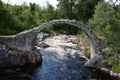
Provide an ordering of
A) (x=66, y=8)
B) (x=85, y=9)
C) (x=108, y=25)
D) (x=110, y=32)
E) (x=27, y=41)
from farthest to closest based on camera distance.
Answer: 1. (x=66, y=8)
2. (x=85, y=9)
3. (x=108, y=25)
4. (x=27, y=41)
5. (x=110, y=32)

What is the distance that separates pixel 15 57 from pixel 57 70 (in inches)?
261

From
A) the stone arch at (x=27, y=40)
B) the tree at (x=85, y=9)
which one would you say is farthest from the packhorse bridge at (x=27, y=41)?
the tree at (x=85, y=9)

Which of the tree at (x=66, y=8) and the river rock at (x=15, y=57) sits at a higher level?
the tree at (x=66, y=8)

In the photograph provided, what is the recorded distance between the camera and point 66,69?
39281mm

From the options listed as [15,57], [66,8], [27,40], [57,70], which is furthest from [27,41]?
[66,8]

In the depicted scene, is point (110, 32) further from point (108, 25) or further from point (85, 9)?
point (85, 9)

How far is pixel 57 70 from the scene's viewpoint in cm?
3856

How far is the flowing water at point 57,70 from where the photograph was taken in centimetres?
3472

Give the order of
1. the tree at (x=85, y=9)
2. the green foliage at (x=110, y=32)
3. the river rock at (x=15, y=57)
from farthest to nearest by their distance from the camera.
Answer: the tree at (x=85, y=9), the green foliage at (x=110, y=32), the river rock at (x=15, y=57)

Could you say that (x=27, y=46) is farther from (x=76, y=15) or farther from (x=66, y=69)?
(x=76, y=15)

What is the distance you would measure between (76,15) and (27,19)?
752 inches

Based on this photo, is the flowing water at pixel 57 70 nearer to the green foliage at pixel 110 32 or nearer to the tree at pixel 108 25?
the green foliage at pixel 110 32

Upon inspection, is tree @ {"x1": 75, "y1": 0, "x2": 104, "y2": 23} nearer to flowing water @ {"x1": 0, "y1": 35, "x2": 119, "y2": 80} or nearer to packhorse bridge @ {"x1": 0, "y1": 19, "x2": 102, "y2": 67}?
flowing water @ {"x1": 0, "y1": 35, "x2": 119, "y2": 80}

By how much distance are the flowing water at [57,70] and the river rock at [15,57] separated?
1069 mm
